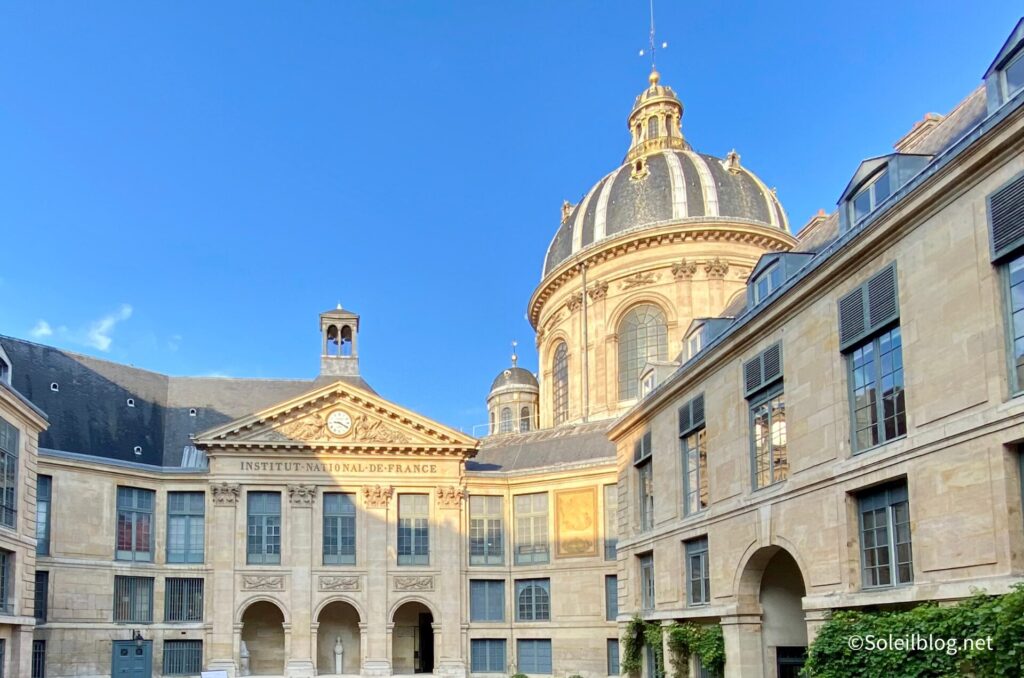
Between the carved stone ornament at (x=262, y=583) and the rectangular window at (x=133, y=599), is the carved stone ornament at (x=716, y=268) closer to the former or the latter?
the carved stone ornament at (x=262, y=583)

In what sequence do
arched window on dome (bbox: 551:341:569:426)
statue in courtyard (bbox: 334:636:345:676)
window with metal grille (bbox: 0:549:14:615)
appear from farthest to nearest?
1. arched window on dome (bbox: 551:341:569:426)
2. statue in courtyard (bbox: 334:636:345:676)
3. window with metal grille (bbox: 0:549:14:615)

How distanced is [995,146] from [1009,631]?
227 inches

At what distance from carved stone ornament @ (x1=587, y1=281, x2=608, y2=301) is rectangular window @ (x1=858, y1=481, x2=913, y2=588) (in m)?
33.7

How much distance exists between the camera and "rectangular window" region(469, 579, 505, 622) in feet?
143

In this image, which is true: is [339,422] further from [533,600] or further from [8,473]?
[8,473]

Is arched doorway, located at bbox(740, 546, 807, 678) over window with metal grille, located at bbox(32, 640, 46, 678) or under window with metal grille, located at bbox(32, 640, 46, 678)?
over

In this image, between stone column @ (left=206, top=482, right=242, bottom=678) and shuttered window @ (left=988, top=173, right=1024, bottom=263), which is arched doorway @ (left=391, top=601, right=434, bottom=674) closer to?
stone column @ (left=206, top=482, right=242, bottom=678)

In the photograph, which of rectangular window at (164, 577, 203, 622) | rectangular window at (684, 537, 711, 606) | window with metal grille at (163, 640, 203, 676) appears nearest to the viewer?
rectangular window at (684, 537, 711, 606)

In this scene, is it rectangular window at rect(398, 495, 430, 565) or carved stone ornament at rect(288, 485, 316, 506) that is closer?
carved stone ornament at rect(288, 485, 316, 506)

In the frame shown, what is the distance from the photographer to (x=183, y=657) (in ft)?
134

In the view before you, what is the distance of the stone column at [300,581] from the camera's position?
135ft

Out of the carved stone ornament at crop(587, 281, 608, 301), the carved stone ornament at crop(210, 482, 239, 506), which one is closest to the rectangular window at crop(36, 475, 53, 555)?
the carved stone ornament at crop(210, 482, 239, 506)

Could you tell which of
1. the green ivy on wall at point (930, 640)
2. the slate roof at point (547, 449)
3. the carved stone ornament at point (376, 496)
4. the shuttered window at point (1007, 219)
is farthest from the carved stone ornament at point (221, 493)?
the shuttered window at point (1007, 219)

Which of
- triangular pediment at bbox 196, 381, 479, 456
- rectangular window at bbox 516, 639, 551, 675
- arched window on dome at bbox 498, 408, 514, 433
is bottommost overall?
rectangular window at bbox 516, 639, 551, 675
